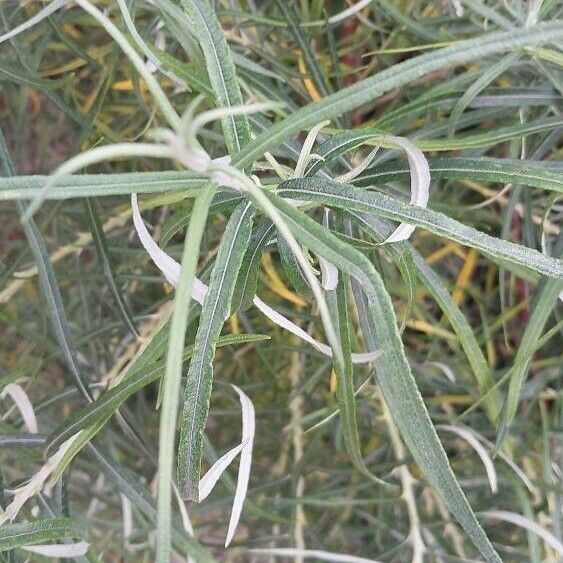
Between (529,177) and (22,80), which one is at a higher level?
(22,80)

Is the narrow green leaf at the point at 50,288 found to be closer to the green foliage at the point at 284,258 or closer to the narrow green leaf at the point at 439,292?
the green foliage at the point at 284,258

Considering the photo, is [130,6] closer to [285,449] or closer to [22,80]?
[22,80]

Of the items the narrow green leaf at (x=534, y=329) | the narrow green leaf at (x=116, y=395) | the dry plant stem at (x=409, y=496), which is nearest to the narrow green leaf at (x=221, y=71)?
the narrow green leaf at (x=116, y=395)

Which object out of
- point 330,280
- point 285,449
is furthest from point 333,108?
point 285,449

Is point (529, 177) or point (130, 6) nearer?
point (529, 177)

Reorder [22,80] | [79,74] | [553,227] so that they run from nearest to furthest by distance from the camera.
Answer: [22,80] → [553,227] → [79,74]

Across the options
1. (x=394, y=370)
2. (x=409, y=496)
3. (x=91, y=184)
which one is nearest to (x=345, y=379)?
(x=394, y=370)
